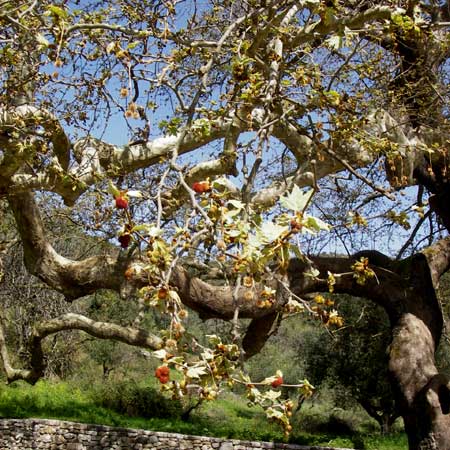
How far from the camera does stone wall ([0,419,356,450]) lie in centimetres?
1185

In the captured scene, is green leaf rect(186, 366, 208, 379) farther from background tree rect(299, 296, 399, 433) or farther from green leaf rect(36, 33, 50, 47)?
background tree rect(299, 296, 399, 433)

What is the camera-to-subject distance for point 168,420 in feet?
48.6

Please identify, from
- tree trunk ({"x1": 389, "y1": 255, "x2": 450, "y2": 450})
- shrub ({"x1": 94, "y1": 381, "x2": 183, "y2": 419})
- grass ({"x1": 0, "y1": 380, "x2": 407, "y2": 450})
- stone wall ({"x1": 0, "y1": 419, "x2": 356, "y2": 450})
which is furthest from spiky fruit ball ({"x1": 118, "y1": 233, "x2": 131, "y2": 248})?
shrub ({"x1": 94, "y1": 381, "x2": 183, "y2": 419})

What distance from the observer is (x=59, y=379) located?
18.1 m

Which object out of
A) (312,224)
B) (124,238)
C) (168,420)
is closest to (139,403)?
(168,420)

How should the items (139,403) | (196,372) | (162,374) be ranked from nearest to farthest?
(162,374) < (196,372) < (139,403)

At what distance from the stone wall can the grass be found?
1003 mm

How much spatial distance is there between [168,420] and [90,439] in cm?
298

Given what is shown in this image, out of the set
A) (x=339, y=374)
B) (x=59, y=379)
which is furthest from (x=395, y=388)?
(x=59, y=379)

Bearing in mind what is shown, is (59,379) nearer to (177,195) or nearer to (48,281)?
(48,281)

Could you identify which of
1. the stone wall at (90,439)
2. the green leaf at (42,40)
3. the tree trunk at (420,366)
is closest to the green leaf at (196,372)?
the green leaf at (42,40)

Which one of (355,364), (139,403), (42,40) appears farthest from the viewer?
(355,364)

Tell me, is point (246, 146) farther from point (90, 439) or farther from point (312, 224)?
point (90, 439)

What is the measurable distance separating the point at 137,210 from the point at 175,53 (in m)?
3.27
